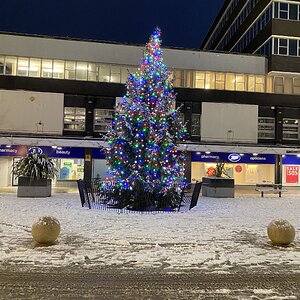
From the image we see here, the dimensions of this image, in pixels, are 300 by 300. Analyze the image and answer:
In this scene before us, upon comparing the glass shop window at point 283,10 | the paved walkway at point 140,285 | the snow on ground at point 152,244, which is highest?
the glass shop window at point 283,10

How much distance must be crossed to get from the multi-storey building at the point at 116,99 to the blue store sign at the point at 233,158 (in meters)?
0.08

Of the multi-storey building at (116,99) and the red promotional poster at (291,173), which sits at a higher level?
the multi-storey building at (116,99)

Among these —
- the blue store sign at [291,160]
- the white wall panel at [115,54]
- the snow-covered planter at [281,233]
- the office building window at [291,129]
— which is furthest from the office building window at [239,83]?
the snow-covered planter at [281,233]

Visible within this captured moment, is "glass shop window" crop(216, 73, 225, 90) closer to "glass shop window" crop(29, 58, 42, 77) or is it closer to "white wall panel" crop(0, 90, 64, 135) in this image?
"white wall panel" crop(0, 90, 64, 135)

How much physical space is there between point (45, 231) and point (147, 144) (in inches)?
327

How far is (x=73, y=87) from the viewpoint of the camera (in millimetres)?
33188

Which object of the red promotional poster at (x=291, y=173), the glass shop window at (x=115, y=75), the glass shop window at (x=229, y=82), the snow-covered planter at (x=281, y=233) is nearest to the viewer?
the snow-covered planter at (x=281, y=233)

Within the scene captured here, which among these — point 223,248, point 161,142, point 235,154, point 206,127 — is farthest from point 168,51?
point 223,248

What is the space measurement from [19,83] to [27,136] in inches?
200

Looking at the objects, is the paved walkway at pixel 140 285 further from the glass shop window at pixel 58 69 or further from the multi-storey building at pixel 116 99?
the glass shop window at pixel 58 69

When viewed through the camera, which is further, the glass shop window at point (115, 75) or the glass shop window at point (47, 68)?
the glass shop window at point (115, 75)

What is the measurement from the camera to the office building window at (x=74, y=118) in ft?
109

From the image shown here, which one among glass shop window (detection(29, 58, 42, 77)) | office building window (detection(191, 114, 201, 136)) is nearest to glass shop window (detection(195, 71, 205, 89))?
office building window (detection(191, 114, 201, 136))

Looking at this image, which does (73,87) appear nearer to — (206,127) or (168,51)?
(168,51)
